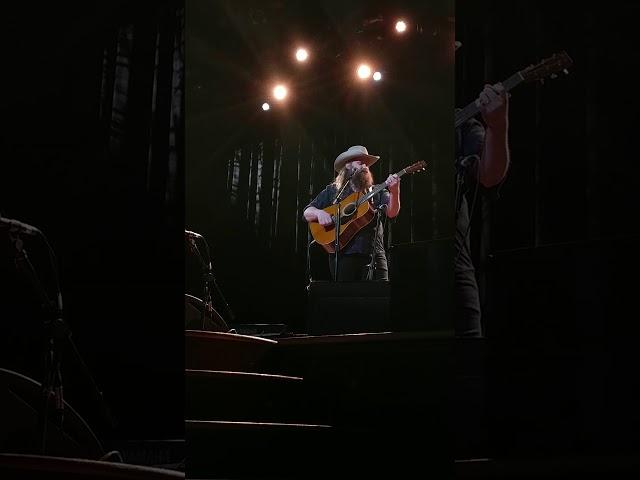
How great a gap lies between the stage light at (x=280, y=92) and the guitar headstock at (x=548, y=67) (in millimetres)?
978

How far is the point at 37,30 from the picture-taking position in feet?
7.60

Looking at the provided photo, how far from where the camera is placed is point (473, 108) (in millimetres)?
2227

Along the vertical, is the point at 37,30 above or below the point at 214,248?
above

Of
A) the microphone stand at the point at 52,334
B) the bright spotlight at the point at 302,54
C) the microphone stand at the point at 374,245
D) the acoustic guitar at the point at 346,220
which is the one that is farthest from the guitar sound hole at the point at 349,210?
the microphone stand at the point at 52,334

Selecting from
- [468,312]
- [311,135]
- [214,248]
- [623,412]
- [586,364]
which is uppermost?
[311,135]

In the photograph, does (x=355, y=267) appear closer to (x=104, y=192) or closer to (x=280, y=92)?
(x=280, y=92)

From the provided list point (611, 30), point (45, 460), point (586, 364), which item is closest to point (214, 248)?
point (45, 460)

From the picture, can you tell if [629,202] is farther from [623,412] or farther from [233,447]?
[233,447]

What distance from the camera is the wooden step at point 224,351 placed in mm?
2244

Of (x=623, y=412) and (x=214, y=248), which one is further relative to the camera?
(x=214, y=248)

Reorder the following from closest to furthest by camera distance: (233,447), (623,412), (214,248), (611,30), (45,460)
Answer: (623,412)
(45,460)
(611,30)
(233,447)
(214,248)

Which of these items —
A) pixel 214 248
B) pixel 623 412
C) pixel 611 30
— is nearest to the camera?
pixel 623 412

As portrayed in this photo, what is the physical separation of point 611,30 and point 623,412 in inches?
52.5

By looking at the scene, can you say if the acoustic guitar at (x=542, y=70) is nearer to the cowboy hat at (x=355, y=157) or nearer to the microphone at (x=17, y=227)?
the cowboy hat at (x=355, y=157)
